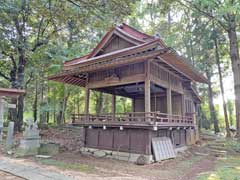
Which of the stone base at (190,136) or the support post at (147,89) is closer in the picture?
the support post at (147,89)

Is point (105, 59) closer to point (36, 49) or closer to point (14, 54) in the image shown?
point (36, 49)

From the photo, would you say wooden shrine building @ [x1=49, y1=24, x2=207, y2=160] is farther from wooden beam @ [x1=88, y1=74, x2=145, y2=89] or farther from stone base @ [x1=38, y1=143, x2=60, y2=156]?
stone base @ [x1=38, y1=143, x2=60, y2=156]

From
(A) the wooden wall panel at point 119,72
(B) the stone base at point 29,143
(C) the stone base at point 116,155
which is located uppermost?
(A) the wooden wall panel at point 119,72

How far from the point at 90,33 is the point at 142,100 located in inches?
283

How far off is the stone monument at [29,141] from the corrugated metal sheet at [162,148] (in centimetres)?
601

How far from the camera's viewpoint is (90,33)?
17891 mm

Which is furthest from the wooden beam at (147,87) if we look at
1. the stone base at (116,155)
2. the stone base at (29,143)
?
the stone base at (29,143)

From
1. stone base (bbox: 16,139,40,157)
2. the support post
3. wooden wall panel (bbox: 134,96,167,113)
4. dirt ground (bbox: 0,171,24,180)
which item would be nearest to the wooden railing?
the support post

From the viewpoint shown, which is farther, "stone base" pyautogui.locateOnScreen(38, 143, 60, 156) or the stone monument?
"stone base" pyautogui.locateOnScreen(38, 143, 60, 156)

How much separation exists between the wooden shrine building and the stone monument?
7.13ft

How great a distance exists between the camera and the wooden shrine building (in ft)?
32.2

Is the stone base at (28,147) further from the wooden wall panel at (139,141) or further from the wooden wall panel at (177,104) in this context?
the wooden wall panel at (177,104)

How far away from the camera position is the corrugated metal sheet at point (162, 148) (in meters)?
10.1

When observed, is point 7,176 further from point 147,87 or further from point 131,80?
point 131,80
